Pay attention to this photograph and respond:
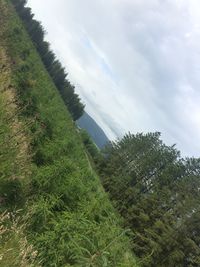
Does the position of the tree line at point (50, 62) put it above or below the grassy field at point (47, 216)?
above

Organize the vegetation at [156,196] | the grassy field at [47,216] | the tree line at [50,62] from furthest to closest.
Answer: the tree line at [50,62] → the vegetation at [156,196] → the grassy field at [47,216]

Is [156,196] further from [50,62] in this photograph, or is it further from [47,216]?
[50,62]

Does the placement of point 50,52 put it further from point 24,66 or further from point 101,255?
point 101,255

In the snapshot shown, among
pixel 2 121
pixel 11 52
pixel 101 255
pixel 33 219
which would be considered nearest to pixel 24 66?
pixel 11 52

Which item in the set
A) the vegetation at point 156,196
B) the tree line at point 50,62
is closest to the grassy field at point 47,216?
the vegetation at point 156,196

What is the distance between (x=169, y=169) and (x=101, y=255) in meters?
49.7

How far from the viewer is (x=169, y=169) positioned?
181ft

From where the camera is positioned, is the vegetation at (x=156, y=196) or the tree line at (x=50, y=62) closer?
the vegetation at (x=156, y=196)

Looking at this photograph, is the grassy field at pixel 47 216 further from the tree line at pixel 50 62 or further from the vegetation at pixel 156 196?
the tree line at pixel 50 62

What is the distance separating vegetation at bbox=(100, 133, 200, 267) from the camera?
133ft

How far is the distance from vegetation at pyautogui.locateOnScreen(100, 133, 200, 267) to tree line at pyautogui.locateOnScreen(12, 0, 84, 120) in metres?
19.3

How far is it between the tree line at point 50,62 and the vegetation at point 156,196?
19.3 meters

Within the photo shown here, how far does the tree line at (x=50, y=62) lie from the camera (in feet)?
280

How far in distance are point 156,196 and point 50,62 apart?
155 ft
